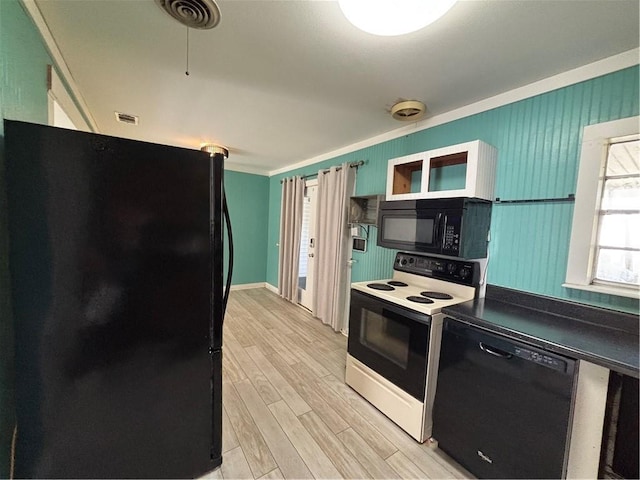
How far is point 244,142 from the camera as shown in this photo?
10.7ft

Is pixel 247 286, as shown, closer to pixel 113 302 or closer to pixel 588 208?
pixel 113 302

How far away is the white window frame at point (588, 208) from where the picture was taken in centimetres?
141

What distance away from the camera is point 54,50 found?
4.95 ft

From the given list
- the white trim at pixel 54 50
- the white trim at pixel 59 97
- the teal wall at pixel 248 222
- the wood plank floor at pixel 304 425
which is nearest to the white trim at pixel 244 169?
the teal wall at pixel 248 222

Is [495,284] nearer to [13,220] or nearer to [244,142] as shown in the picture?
[13,220]

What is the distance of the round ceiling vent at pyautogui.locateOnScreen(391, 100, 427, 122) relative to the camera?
6.47 feet

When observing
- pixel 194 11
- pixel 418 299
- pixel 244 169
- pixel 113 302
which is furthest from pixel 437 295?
pixel 244 169

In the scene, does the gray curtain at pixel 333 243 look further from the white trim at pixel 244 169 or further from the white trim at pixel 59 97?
the white trim at pixel 59 97

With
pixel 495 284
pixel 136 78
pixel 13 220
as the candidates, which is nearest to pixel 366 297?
pixel 495 284

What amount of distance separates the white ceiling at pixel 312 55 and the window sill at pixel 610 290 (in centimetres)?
126

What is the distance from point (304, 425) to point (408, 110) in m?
2.49

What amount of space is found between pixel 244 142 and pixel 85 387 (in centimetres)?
287

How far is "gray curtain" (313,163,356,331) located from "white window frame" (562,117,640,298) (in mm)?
2029

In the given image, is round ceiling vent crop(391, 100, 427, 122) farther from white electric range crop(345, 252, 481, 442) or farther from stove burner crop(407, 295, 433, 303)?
stove burner crop(407, 295, 433, 303)
